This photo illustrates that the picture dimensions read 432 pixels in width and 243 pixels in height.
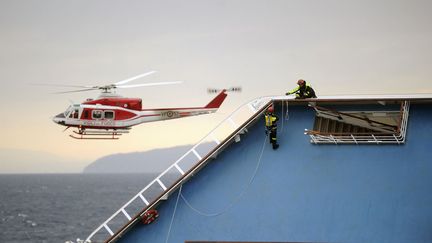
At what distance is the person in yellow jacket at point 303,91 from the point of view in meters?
24.9

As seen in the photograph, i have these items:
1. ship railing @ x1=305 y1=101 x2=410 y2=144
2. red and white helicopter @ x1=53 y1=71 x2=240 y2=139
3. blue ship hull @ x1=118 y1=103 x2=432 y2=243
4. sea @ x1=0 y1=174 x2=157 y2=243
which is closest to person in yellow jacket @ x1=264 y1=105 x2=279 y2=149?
blue ship hull @ x1=118 y1=103 x2=432 y2=243

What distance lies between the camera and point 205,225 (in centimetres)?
2520

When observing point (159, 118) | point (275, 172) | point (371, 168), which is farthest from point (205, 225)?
point (159, 118)

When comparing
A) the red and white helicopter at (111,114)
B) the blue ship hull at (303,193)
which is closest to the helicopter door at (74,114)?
the red and white helicopter at (111,114)

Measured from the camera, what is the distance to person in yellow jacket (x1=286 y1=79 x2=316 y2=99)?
24.9 meters

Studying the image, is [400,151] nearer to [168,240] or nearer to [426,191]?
[426,191]

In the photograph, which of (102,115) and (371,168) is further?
(102,115)

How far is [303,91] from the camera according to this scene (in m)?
24.9

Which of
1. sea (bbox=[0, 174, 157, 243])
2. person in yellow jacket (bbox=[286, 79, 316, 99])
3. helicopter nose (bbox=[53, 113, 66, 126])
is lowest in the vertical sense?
sea (bbox=[0, 174, 157, 243])

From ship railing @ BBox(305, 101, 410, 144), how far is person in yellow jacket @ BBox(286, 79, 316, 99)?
1324mm

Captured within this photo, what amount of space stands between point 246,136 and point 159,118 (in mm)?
22054

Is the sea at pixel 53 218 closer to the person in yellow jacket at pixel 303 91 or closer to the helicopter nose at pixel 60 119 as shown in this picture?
the helicopter nose at pixel 60 119

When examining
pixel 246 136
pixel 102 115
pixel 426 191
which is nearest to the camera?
pixel 426 191

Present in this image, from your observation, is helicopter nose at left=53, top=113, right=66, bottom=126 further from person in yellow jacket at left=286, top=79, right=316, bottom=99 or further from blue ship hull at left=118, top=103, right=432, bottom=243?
person in yellow jacket at left=286, top=79, right=316, bottom=99
